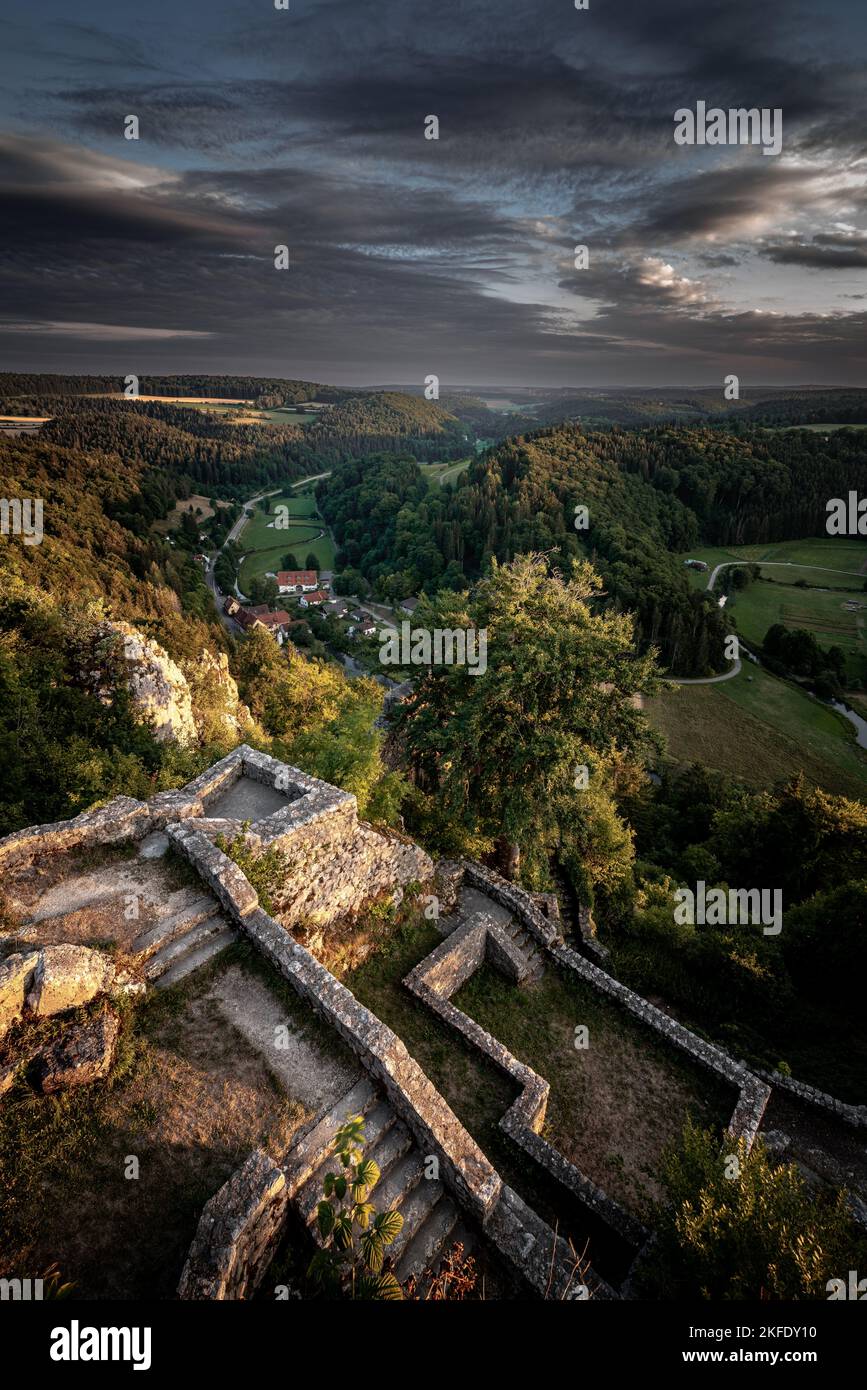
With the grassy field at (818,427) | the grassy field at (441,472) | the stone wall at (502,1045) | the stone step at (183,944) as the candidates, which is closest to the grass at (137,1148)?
the stone step at (183,944)

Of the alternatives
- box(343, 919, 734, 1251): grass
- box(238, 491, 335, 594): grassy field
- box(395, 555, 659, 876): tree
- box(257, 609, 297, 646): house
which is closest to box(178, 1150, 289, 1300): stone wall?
box(343, 919, 734, 1251): grass

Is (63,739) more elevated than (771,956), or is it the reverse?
(63,739)

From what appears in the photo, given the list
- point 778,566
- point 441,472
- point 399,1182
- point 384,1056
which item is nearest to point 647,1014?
point 399,1182

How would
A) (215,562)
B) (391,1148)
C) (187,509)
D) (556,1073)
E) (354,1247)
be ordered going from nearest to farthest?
(354,1247), (391,1148), (556,1073), (215,562), (187,509)

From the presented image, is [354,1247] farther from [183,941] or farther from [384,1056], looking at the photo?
[183,941]

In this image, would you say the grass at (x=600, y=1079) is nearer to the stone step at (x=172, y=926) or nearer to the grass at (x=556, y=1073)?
the grass at (x=556, y=1073)
